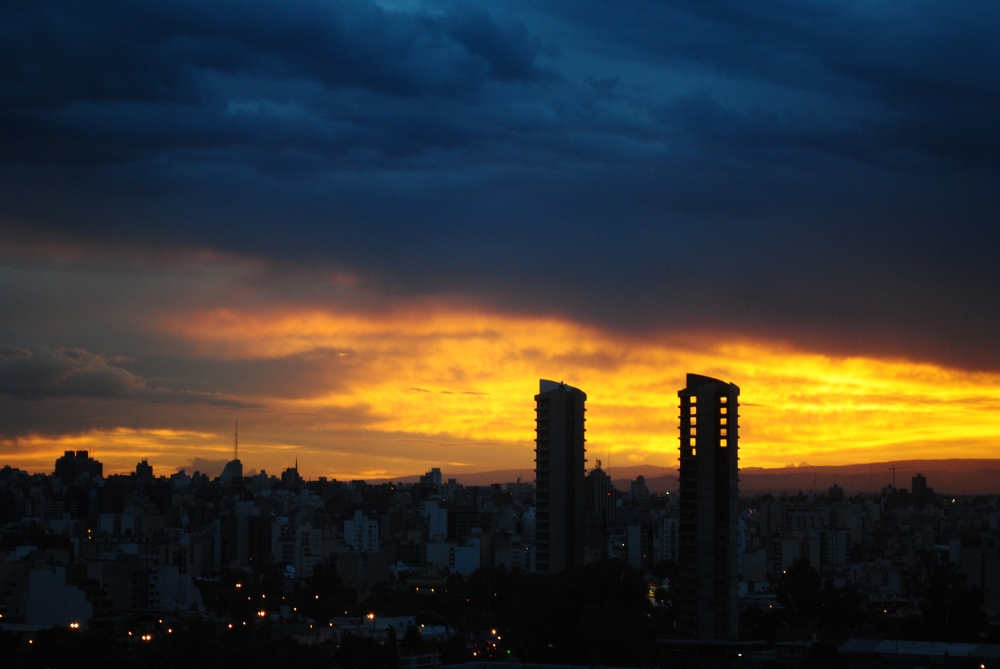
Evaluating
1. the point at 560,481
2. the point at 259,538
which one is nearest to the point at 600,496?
the point at 259,538

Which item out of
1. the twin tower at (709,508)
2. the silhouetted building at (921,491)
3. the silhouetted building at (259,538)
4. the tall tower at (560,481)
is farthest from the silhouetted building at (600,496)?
the twin tower at (709,508)

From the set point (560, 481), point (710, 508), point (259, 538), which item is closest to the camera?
point (710, 508)

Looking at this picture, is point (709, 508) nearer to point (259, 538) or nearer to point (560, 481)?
point (560, 481)

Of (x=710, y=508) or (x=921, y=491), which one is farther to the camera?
(x=921, y=491)

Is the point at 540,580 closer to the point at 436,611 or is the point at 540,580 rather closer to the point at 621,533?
the point at 436,611

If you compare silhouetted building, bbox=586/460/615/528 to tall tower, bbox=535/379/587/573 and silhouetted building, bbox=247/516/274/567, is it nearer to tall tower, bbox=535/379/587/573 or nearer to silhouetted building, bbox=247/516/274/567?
silhouetted building, bbox=247/516/274/567

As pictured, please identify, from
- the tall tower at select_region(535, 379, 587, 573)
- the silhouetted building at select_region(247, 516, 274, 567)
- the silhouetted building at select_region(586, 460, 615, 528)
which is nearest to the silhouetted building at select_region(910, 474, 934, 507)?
the silhouetted building at select_region(586, 460, 615, 528)
